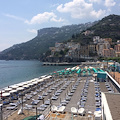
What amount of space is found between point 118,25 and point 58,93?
13024 centimetres

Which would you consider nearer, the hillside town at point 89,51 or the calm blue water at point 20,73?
the calm blue water at point 20,73

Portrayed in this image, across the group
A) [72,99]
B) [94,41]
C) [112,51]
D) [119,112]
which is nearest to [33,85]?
[72,99]

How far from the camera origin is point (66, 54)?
120500 millimetres

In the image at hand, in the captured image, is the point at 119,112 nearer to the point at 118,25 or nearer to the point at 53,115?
the point at 53,115

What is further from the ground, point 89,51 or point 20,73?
point 89,51

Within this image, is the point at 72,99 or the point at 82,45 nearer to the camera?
the point at 72,99

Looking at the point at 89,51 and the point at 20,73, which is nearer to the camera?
the point at 20,73

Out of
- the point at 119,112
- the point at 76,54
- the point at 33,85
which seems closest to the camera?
the point at 119,112

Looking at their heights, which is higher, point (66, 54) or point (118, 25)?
point (118, 25)

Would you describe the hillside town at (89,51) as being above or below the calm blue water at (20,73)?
above

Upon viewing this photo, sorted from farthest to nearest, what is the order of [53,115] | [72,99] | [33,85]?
[33,85], [72,99], [53,115]

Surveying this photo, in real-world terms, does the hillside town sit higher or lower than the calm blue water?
higher

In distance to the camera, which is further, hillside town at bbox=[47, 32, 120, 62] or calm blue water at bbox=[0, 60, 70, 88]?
hillside town at bbox=[47, 32, 120, 62]

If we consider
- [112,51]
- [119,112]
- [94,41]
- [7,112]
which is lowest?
[7,112]
